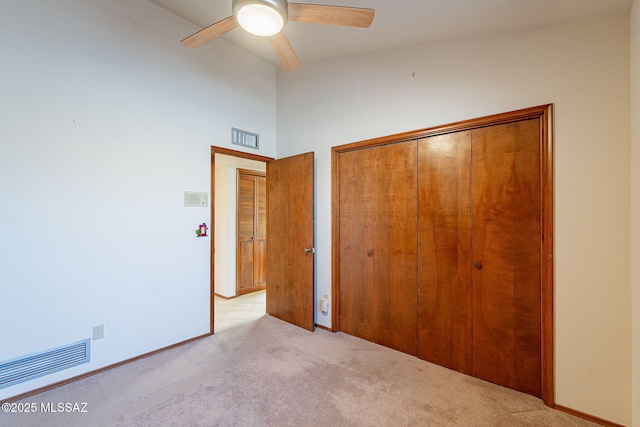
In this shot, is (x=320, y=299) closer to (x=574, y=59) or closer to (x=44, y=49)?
(x=574, y=59)

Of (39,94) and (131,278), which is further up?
(39,94)

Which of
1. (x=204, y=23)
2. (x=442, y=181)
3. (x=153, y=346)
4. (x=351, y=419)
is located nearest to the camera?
(x=351, y=419)

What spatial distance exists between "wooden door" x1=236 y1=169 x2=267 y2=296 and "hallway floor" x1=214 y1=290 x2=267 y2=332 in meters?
0.24

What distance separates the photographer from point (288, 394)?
1979 mm

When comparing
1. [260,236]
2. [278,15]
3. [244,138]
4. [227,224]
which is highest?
[278,15]

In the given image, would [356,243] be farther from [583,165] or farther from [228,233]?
[228,233]

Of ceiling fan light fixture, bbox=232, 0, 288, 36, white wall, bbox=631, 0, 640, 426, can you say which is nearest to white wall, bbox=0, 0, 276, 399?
ceiling fan light fixture, bbox=232, 0, 288, 36

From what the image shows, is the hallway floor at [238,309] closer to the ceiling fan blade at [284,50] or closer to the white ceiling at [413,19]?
the ceiling fan blade at [284,50]

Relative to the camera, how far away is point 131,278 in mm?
2416

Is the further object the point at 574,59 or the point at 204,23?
the point at 204,23

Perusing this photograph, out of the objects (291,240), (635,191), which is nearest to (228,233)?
(291,240)

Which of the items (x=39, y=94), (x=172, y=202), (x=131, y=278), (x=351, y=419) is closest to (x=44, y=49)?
(x=39, y=94)

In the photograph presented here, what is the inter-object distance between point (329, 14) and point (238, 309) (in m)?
3.61

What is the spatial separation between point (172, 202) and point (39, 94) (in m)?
1.19
